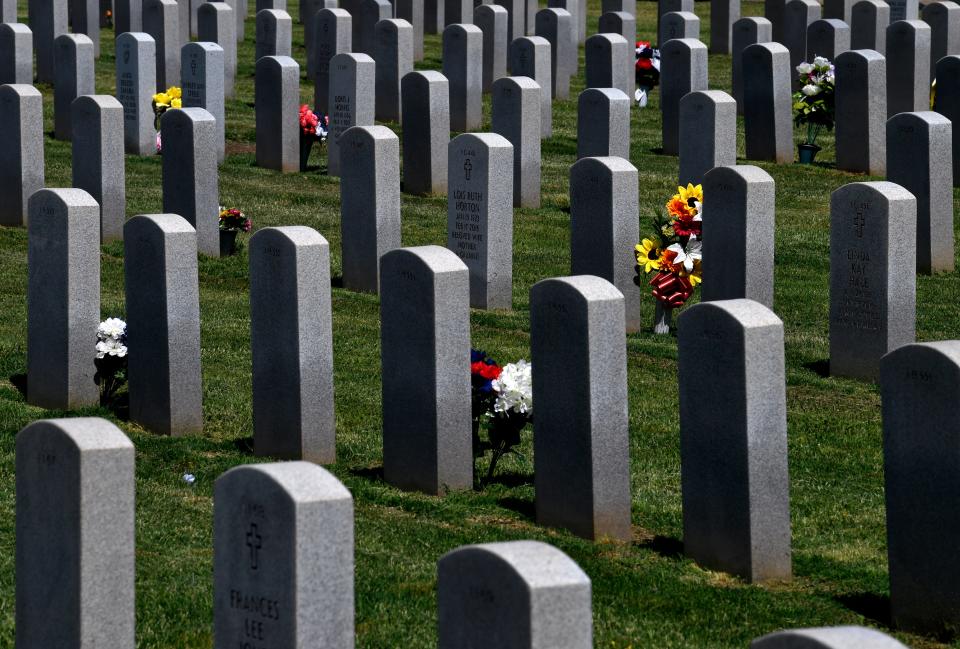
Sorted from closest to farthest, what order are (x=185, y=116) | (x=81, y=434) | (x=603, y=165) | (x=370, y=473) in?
(x=81, y=434) < (x=370, y=473) < (x=603, y=165) < (x=185, y=116)

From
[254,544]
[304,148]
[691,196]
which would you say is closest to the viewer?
[254,544]

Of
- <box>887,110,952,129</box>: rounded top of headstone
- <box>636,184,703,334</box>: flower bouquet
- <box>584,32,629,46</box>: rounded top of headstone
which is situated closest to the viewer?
<box>636,184,703,334</box>: flower bouquet

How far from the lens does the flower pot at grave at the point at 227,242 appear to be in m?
14.5

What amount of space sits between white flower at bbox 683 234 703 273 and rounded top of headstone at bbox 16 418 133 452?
691cm

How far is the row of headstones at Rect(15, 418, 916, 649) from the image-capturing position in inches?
196

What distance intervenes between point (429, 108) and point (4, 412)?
24.4 feet

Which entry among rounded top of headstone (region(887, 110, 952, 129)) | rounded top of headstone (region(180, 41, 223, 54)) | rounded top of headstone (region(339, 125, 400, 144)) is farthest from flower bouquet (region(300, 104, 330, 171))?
rounded top of headstone (region(887, 110, 952, 129))

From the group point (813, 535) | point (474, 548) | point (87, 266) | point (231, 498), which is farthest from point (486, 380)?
point (474, 548)

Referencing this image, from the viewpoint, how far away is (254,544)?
574 cm

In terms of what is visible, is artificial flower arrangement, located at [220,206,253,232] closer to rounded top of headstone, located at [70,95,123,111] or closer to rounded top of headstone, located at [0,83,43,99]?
rounded top of headstone, located at [70,95,123,111]

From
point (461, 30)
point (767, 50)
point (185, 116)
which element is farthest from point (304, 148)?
point (767, 50)

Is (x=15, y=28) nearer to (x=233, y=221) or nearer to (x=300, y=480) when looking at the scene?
(x=233, y=221)

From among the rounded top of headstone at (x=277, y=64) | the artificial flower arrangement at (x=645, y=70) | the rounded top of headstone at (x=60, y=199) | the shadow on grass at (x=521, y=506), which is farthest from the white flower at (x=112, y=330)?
the artificial flower arrangement at (x=645, y=70)

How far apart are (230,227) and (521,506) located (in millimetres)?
6413
